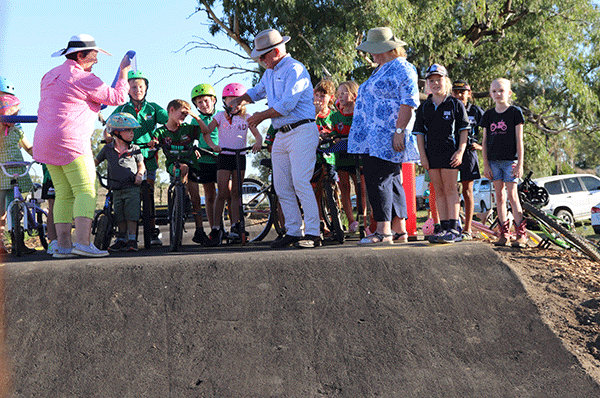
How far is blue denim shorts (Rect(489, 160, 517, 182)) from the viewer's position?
19.7ft

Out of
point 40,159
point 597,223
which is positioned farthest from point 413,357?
point 597,223

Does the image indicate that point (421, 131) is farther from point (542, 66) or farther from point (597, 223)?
point (542, 66)

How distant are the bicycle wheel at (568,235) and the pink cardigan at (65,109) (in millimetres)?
4547

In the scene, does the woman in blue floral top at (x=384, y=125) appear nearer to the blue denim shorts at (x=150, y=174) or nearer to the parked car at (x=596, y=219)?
the blue denim shorts at (x=150, y=174)

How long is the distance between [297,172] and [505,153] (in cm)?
223

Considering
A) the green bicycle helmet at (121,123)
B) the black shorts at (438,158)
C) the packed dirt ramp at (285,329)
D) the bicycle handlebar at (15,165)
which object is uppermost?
the green bicycle helmet at (121,123)

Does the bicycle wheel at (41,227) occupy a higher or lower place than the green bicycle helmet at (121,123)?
lower

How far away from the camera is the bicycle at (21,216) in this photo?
21.3 ft

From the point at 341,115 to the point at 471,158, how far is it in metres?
1.68

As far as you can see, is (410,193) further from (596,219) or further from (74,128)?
(596,219)

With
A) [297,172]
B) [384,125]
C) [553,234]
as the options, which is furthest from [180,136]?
[553,234]

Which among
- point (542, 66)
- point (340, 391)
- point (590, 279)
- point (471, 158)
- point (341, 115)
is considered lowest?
point (340, 391)

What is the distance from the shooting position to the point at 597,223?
1522 centimetres

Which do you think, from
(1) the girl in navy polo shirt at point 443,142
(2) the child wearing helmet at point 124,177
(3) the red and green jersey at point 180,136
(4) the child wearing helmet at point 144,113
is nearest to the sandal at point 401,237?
(1) the girl in navy polo shirt at point 443,142
